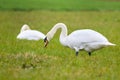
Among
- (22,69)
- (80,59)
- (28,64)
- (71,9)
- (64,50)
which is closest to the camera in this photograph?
(22,69)

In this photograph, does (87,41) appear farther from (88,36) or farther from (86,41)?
(88,36)

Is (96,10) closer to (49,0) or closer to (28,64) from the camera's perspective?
(49,0)

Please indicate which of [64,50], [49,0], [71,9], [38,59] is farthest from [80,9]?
[38,59]

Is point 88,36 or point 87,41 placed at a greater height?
point 88,36

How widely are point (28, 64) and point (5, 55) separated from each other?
1431 mm

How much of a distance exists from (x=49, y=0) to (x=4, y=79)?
142 feet

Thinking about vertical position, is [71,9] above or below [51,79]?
above

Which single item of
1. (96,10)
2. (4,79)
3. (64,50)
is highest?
(96,10)

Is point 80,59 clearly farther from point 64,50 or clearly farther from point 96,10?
point 96,10

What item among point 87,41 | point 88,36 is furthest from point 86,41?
point 88,36

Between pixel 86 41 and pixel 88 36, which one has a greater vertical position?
pixel 88 36

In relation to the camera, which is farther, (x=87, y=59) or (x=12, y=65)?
(x=87, y=59)

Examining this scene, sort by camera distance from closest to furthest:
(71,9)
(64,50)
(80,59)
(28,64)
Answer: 1. (28,64)
2. (80,59)
3. (64,50)
4. (71,9)

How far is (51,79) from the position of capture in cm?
818
